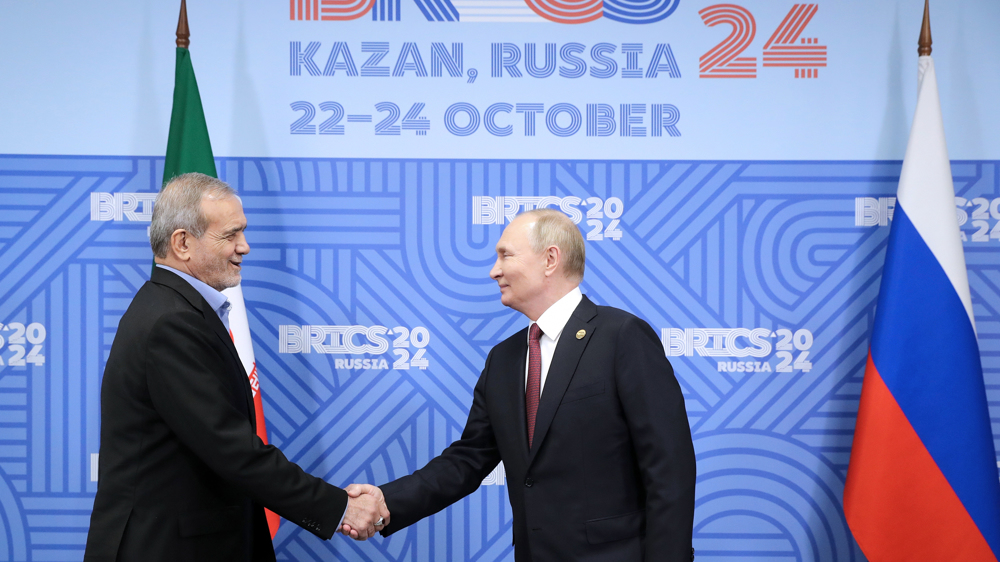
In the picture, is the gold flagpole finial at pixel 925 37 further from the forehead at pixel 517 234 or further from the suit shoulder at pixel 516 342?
the suit shoulder at pixel 516 342

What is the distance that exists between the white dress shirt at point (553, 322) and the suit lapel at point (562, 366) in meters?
0.04

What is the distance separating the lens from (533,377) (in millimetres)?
1915

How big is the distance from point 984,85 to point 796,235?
3.26 ft

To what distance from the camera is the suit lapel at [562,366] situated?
179 cm

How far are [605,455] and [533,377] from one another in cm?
30

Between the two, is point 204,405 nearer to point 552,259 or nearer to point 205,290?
point 205,290

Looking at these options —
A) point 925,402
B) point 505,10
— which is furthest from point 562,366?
point 505,10

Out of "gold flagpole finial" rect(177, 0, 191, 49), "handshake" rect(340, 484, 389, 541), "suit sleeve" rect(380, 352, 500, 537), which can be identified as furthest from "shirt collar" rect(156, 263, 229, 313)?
"gold flagpole finial" rect(177, 0, 191, 49)

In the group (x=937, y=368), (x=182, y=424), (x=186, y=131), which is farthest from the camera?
(x=186, y=131)

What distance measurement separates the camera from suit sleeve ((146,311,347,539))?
1662 millimetres

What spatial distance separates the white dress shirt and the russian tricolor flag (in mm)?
1337

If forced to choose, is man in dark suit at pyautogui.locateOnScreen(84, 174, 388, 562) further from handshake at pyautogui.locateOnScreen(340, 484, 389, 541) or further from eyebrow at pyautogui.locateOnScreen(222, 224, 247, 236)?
handshake at pyautogui.locateOnScreen(340, 484, 389, 541)

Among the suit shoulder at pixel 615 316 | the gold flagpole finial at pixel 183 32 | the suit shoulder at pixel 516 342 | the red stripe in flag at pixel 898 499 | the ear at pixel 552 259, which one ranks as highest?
the gold flagpole finial at pixel 183 32

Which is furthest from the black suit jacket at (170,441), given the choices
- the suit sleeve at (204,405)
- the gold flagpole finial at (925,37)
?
the gold flagpole finial at (925,37)
